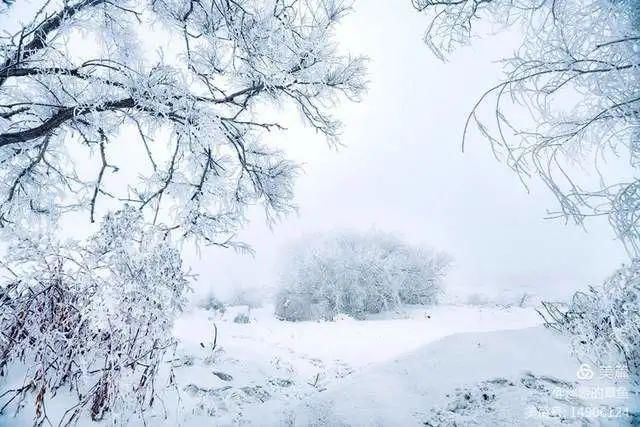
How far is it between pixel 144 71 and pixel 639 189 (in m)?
4.04

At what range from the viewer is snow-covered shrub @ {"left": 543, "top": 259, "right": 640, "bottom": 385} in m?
3.05

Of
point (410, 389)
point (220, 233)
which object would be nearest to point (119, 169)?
point (220, 233)

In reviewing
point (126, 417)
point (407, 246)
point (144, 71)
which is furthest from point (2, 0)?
Result: point (407, 246)

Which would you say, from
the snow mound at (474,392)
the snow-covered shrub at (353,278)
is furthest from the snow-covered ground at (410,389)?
the snow-covered shrub at (353,278)

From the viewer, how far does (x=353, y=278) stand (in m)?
20.2

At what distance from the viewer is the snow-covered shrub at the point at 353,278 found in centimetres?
2003

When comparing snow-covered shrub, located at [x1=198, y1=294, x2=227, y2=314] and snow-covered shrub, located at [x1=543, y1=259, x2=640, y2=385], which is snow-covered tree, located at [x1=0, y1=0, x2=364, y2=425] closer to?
snow-covered shrub, located at [x1=543, y1=259, x2=640, y2=385]

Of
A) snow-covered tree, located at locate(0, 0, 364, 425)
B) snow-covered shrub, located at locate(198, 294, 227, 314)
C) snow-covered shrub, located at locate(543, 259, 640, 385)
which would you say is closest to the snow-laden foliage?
snow-covered tree, located at locate(0, 0, 364, 425)

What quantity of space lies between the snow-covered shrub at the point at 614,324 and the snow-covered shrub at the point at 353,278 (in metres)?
16.4

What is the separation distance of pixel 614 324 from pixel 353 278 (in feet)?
56.4

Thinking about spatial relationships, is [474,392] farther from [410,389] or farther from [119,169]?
[119,169]

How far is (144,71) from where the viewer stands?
11.1ft

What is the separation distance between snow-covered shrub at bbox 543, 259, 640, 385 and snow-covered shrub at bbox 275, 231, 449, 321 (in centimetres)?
1635

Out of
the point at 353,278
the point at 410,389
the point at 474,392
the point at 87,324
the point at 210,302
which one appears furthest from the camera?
the point at 210,302
